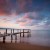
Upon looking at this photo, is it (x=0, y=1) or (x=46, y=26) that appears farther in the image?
(x=0, y=1)

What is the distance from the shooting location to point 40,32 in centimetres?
260

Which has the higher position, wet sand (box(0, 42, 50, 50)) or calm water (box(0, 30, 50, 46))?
calm water (box(0, 30, 50, 46))

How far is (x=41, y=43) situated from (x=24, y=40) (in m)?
0.49

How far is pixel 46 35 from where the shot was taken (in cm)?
253

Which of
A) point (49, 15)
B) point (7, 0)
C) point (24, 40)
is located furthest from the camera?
point (24, 40)

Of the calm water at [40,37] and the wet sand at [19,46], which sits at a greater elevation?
the calm water at [40,37]

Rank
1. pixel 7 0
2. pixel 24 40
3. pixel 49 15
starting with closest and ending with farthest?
1. pixel 49 15
2. pixel 7 0
3. pixel 24 40

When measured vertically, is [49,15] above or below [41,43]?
above

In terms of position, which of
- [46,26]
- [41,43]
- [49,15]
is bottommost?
[41,43]

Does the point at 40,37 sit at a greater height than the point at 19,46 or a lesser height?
greater

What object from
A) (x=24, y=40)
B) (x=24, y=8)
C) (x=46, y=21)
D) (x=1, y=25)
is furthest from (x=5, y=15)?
(x=46, y=21)

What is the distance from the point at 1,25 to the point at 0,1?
1.90ft

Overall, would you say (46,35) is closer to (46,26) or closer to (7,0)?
(46,26)

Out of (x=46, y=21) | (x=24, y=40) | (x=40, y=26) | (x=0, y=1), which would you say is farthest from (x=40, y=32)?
(x=0, y=1)
